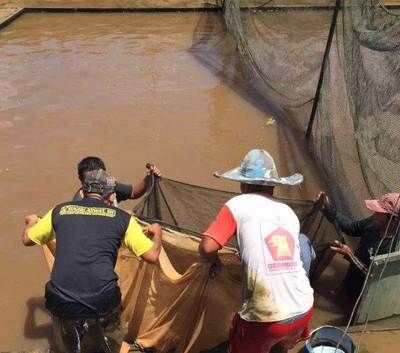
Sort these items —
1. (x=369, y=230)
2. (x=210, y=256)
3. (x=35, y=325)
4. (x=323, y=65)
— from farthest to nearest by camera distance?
(x=323, y=65), (x=35, y=325), (x=369, y=230), (x=210, y=256)

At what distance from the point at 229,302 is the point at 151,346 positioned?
75 centimetres

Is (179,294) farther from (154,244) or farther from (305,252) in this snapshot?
(305,252)

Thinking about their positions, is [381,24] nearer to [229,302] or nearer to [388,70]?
[388,70]

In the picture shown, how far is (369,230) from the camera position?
4398 millimetres

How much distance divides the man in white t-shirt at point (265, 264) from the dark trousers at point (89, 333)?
90 cm

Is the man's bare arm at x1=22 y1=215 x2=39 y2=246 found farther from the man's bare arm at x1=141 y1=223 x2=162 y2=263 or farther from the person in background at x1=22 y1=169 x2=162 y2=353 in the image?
the man's bare arm at x1=141 y1=223 x2=162 y2=263

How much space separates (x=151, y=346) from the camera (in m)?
3.89

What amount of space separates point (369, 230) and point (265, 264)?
1847 millimetres

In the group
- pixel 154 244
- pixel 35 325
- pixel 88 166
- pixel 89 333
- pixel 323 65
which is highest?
pixel 323 65

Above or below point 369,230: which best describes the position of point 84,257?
above

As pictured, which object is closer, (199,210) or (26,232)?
(26,232)

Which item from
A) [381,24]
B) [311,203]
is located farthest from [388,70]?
[311,203]

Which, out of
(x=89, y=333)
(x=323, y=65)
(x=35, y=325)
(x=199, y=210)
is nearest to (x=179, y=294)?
(x=89, y=333)

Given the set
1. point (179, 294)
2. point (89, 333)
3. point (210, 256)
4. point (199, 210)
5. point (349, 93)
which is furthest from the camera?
point (349, 93)
